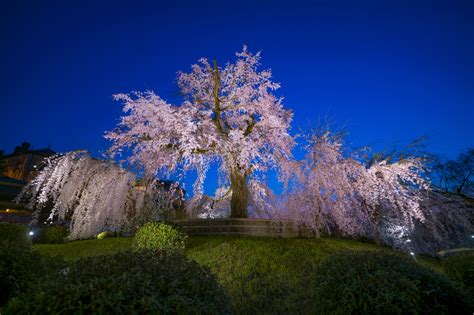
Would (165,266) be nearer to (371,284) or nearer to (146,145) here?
(371,284)

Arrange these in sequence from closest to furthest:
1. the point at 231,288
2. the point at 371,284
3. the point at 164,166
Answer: the point at 371,284, the point at 231,288, the point at 164,166

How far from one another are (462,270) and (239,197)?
879 cm

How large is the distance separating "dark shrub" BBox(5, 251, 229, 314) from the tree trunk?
9.51 meters

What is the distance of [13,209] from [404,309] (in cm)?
3436

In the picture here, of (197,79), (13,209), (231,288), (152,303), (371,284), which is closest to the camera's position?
(152,303)

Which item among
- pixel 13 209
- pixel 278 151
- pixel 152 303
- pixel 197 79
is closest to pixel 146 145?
pixel 197 79

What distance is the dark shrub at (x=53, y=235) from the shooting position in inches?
656

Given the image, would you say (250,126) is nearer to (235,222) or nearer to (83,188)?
(235,222)

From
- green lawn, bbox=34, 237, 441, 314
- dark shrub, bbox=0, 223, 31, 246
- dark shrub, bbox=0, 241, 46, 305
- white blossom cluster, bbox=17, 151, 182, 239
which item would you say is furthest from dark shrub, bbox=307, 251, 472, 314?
dark shrub, bbox=0, 223, 31, 246

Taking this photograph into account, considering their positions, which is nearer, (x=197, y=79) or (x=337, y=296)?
(x=337, y=296)

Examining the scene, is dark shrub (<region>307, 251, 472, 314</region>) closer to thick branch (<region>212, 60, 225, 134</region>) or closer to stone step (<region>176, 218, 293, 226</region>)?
stone step (<region>176, 218, 293, 226</region>)

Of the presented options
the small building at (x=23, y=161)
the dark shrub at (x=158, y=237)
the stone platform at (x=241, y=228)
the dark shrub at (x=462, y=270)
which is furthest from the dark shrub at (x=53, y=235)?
the small building at (x=23, y=161)

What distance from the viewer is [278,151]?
541 inches

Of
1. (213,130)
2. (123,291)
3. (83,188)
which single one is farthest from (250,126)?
(123,291)
